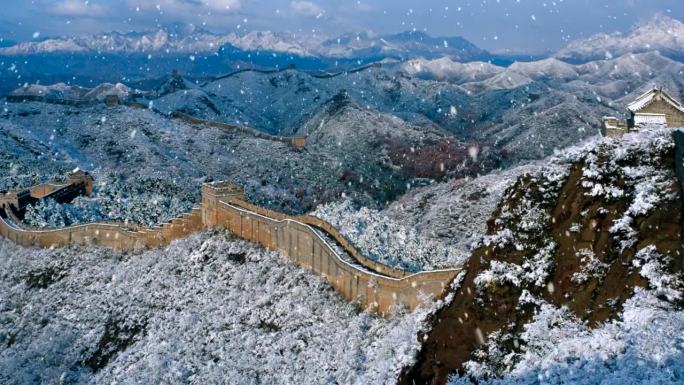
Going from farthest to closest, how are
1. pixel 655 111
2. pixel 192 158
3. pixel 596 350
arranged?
1. pixel 192 158
2. pixel 655 111
3. pixel 596 350

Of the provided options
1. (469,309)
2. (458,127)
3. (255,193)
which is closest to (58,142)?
(255,193)

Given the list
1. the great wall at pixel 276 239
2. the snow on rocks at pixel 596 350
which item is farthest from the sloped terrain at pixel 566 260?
the great wall at pixel 276 239

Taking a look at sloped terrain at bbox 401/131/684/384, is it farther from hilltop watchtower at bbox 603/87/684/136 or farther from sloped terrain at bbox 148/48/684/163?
sloped terrain at bbox 148/48/684/163

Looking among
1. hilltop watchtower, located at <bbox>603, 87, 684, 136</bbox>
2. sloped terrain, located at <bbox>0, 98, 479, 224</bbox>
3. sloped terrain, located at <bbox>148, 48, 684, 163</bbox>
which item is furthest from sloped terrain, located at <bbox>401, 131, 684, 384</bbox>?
sloped terrain, located at <bbox>148, 48, 684, 163</bbox>

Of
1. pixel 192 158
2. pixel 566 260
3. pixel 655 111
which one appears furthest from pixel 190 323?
pixel 192 158

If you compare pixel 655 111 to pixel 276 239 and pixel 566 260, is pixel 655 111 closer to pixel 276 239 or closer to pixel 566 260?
pixel 566 260

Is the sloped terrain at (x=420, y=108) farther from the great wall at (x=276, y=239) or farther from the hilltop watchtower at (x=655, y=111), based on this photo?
the hilltop watchtower at (x=655, y=111)
